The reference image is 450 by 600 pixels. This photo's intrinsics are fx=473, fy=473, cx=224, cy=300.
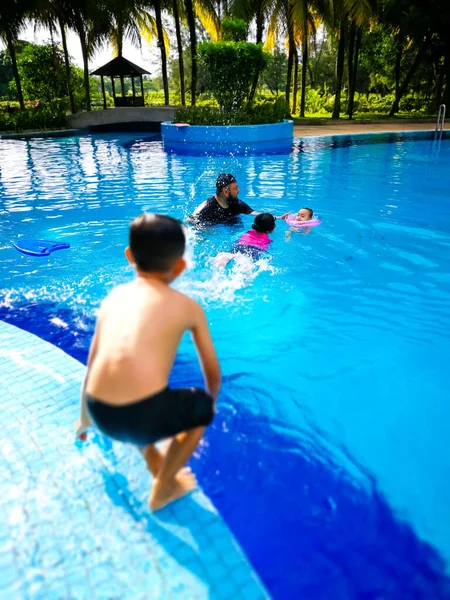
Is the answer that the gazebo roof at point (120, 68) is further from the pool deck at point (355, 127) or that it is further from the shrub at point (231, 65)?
the shrub at point (231, 65)

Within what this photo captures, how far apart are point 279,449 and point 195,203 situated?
22.8 ft

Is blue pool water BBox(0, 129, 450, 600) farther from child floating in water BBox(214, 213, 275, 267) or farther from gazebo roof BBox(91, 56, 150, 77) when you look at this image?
gazebo roof BBox(91, 56, 150, 77)

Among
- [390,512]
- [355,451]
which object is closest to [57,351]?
[355,451]

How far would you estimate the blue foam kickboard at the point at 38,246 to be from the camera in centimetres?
662

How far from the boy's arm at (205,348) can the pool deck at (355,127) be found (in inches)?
765

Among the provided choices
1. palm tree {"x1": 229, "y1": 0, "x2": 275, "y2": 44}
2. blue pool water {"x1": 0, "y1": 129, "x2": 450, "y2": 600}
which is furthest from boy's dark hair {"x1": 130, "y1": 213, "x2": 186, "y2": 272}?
palm tree {"x1": 229, "y1": 0, "x2": 275, "y2": 44}

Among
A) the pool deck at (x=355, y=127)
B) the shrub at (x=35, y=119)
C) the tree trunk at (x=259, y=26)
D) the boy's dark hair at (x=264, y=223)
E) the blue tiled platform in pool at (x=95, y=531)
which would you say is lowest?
the blue tiled platform in pool at (x=95, y=531)

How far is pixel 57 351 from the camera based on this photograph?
3.94 metres

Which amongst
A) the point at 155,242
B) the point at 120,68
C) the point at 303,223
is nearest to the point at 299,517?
the point at 155,242

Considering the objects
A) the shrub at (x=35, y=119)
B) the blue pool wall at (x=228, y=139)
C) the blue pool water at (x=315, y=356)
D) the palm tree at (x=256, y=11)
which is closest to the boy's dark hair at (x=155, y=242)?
the blue pool water at (x=315, y=356)

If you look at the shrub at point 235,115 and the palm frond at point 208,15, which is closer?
the shrub at point 235,115

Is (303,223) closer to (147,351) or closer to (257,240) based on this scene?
(257,240)

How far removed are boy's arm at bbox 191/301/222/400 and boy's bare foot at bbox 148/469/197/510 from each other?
598 mm

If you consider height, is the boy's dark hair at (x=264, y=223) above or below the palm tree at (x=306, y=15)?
below
